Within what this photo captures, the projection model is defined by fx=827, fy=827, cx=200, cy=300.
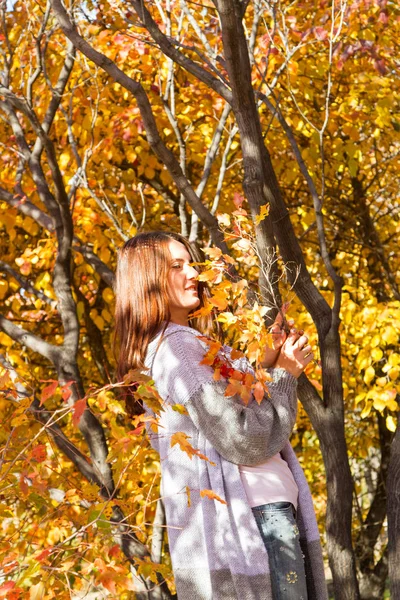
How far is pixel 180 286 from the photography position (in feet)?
6.72

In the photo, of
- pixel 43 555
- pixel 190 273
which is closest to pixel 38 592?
pixel 43 555

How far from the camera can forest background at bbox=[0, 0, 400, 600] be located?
2.16 m

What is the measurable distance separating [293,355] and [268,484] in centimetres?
31

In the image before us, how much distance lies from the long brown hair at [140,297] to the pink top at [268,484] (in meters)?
0.36

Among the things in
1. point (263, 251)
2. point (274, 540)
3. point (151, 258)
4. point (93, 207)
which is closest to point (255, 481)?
point (274, 540)

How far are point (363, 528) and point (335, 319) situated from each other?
314 centimetres

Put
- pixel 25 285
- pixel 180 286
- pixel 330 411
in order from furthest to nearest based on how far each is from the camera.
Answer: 1. pixel 25 285
2. pixel 330 411
3. pixel 180 286

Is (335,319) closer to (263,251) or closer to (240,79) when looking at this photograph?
(263,251)

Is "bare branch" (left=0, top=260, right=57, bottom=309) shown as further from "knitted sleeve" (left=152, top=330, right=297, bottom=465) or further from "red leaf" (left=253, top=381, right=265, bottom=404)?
"red leaf" (left=253, top=381, right=265, bottom=404)

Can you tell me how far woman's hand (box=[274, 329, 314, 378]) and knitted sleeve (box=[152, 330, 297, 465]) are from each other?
2 cm

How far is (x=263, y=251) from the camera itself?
7.93ft

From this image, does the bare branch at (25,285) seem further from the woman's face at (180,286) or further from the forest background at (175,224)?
the woman's face at (180,286)

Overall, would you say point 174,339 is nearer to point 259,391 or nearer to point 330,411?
point 259,391

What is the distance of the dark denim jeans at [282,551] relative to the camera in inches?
69.8
